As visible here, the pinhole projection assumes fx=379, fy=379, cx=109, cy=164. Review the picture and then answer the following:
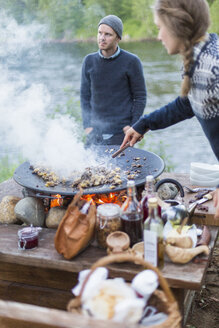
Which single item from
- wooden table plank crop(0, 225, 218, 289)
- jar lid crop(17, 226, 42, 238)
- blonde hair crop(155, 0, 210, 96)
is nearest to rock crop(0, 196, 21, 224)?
wooden table plank crop(0, 225, 218, 289)

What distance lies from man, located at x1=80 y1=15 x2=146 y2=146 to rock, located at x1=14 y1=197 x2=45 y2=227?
Result: 4.94 feet

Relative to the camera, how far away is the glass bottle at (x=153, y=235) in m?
1.92

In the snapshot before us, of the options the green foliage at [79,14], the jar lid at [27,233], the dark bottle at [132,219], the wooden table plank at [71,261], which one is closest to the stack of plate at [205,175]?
the wooden table plank at [71,261]

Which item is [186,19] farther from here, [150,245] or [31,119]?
[31,119]

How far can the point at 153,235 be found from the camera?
6.34 ft

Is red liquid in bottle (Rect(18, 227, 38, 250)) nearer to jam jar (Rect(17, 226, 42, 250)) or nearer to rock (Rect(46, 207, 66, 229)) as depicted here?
jam jar (Rect(17, 226, 42, 250))

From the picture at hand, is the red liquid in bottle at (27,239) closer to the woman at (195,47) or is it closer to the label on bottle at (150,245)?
the label on bottle at (150,245)

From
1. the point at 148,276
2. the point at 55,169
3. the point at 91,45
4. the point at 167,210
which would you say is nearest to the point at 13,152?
the point at 91,45

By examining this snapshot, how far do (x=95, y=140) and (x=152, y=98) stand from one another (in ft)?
8.10

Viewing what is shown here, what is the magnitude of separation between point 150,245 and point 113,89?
242 cm

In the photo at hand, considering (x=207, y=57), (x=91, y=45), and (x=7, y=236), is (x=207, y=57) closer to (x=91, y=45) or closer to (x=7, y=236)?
(x=7, y=236)

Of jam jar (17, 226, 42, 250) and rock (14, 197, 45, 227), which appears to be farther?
rock (14, 197, 45, 227)

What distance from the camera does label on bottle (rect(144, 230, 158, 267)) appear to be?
194 centimetres

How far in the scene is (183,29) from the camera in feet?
6.68
